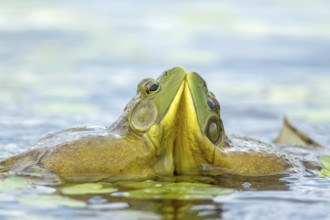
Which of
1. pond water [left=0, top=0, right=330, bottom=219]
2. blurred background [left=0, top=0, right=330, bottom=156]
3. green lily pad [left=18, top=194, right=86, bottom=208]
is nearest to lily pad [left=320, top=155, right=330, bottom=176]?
pond water [left=0, top=0, right=330, bottom=219]

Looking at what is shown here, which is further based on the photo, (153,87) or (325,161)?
(325,161)

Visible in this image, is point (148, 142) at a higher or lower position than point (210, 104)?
lower

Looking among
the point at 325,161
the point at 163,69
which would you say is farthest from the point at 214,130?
the point at 163,69

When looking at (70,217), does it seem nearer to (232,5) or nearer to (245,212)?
(245,212)

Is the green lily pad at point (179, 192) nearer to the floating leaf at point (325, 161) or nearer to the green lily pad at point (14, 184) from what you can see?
the green lily pad at point (14, 184)

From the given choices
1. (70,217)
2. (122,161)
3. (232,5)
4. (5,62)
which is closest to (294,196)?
(122,161)

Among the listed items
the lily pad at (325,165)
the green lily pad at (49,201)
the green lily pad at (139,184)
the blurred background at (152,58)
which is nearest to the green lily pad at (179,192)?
the green lily pad at (139,184)

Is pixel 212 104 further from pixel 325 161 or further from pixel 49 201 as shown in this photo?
pixel 325 161
